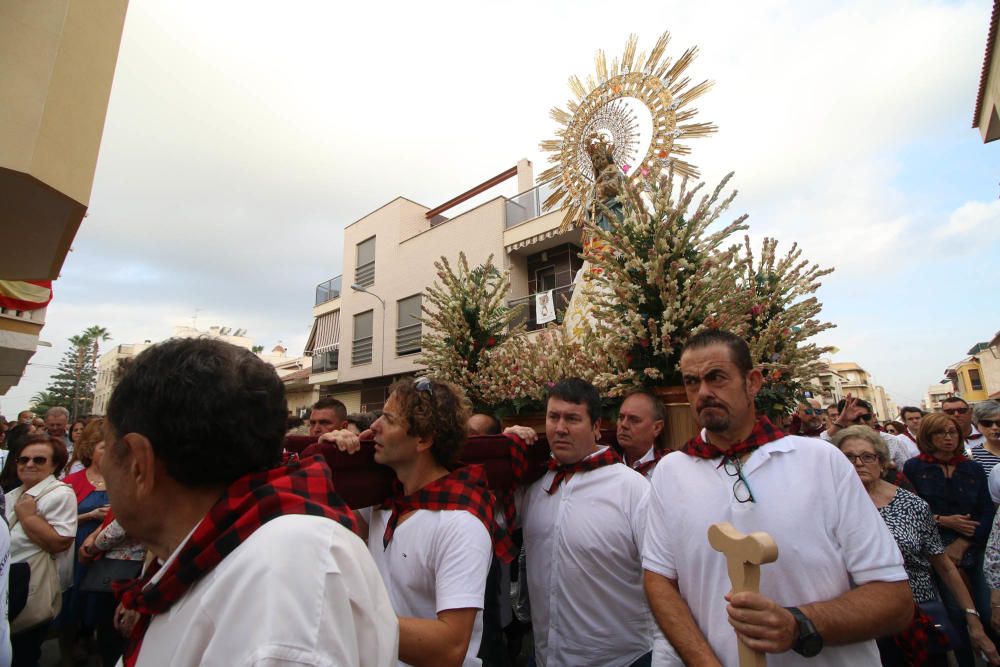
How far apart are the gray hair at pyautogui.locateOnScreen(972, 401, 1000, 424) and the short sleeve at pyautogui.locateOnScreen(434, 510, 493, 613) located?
4.94 meters

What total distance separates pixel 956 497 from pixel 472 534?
169 inches

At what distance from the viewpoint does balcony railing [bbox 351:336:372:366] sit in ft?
65.6

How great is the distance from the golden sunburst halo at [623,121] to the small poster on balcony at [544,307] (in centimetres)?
683

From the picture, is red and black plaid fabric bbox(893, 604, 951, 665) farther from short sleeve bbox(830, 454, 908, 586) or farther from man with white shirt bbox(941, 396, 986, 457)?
man with white shirt bbox(941, 396, 986, 457)

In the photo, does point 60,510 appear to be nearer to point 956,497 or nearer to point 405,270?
point 956,497

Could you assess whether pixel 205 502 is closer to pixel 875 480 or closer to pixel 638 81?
pixel 875 480

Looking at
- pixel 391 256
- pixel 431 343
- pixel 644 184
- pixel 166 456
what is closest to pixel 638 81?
pixel 644 184

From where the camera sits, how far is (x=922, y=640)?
2.92 m

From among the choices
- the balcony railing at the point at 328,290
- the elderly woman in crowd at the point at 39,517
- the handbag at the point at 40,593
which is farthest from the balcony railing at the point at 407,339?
the handbag at the point at 40,593

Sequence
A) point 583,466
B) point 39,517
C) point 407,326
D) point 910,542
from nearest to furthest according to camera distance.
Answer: point 583,466
point 910,542
point 39,517
point 407,326

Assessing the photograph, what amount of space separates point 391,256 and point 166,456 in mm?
19094

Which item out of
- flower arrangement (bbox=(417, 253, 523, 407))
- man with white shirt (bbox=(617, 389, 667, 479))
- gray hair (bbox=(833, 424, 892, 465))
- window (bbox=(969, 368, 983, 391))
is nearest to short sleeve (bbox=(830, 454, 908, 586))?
man with white shirt (bbox=(617, 389, 667, 479))

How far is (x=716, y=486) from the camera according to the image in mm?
1905

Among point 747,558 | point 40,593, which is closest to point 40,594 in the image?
point 40,593
